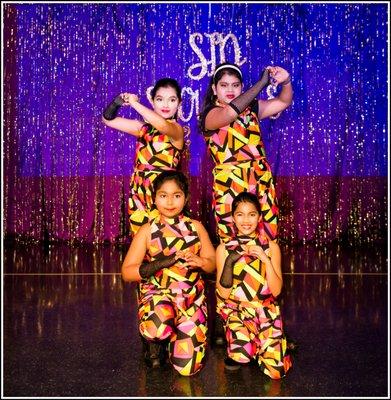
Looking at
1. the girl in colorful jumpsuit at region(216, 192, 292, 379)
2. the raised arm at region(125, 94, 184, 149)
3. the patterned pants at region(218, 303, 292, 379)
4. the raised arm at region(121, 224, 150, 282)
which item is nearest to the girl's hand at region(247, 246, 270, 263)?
the girl in colorful jumpsuit at region(216, 192, 292, 379)

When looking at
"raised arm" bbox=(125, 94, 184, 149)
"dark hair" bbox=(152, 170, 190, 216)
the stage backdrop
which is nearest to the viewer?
"dark hair" bbox=(152, 170, 190, 216)

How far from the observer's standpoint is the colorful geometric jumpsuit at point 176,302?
247cm

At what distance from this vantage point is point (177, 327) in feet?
8.32

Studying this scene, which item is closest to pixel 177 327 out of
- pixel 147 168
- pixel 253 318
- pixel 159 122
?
pixel 253 318

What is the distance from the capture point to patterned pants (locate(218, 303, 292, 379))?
2.39 metres

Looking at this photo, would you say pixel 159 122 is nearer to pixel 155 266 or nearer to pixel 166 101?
pixel 166 101

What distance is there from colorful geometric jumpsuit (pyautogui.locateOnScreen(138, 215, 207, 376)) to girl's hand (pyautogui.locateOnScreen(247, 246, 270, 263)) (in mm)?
307

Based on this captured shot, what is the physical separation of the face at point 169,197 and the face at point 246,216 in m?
0.29

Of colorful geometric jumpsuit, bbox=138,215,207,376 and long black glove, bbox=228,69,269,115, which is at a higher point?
long black glove, bbox=228,69,269,115

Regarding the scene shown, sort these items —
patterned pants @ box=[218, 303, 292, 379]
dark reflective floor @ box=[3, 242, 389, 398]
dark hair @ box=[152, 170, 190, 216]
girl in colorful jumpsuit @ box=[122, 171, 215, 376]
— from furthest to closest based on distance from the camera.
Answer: dark hair @ box=[152, 170, 190, 216] < girl in colorful jumpsuit @ box=[122, 171, 215, 376] < patterned pants @ box=[218, 303, 292, 379] < dark reflective floor @ box=[3, 242, 389, 398]

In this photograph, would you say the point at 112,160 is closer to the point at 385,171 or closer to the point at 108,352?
the point at 385,171

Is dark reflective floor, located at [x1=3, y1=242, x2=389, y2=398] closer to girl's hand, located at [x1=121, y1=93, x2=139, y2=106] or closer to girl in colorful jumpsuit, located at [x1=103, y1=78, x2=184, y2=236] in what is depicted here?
girl in colorful jumpsuit, located at [x1=103, y1=78, x2=184, y2=236]

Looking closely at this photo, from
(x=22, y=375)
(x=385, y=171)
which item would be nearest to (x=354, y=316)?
(x=22, y=375)

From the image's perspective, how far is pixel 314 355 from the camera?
267 centimetres
